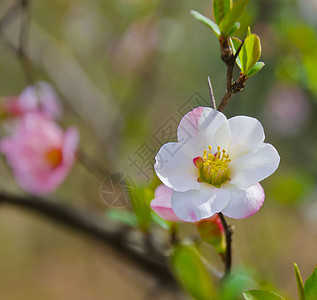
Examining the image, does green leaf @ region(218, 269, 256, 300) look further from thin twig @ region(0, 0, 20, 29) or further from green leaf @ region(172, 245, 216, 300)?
thin twig @ region(0, 0, 20, 29)

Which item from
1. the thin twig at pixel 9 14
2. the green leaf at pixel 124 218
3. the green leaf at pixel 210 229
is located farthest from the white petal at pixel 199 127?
the thin twig at pixel 9 14

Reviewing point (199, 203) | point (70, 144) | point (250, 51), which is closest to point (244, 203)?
point (199, 203)

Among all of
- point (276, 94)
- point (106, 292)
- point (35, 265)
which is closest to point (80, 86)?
point (276, 94)

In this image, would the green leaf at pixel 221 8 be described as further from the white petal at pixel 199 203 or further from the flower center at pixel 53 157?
the flower center at pixel 53 157

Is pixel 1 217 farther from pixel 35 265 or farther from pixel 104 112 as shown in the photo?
pixel 104 112

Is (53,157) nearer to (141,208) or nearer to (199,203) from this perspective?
(141,208)
